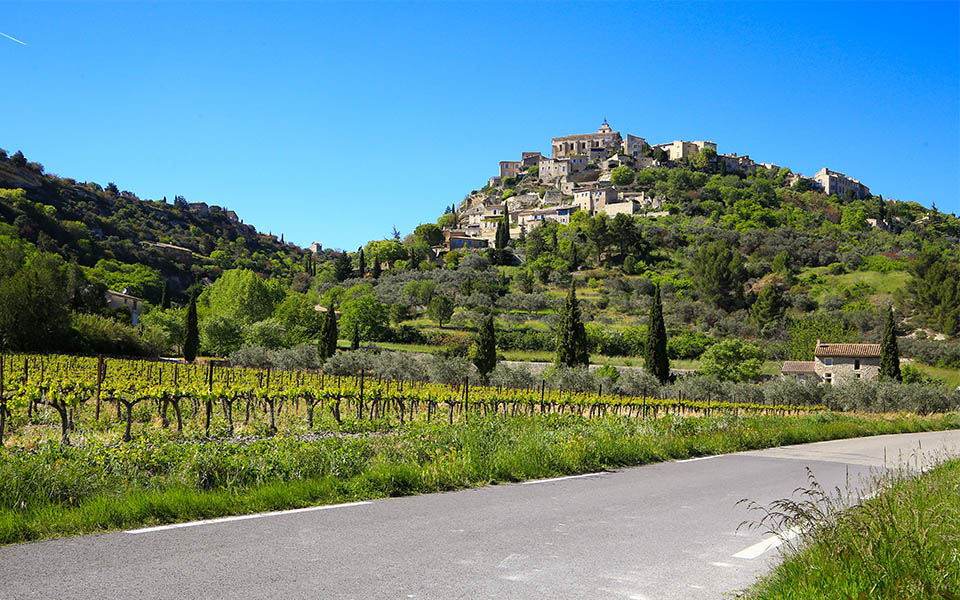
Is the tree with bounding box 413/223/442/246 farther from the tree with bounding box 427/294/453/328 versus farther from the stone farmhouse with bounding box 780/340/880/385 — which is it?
the stone farmhouse with bounding box 780/340/880/385

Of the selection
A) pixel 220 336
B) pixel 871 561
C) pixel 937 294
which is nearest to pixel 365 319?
pixel 220 336

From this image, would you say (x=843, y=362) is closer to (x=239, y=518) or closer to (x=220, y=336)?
(x=220, y=336)

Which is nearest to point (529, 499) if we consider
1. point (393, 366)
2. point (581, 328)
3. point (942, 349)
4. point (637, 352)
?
point (393, 366)

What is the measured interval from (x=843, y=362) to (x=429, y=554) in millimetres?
63216

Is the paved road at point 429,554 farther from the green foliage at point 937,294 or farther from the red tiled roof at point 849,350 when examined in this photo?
the green foliage at point 937,294

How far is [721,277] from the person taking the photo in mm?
99562

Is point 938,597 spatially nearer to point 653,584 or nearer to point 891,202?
point 653,584

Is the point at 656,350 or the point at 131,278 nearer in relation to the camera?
the point at 656,350

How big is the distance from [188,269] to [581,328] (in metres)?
95.4

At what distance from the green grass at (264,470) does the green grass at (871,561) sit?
4.44 meters

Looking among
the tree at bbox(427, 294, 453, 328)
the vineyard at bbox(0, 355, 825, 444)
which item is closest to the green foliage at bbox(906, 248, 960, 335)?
the tree at bbox(427, 294, 453, 328)

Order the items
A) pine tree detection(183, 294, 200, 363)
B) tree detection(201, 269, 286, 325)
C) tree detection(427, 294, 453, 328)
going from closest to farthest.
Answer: pine tree detection(183, 294, 200, 363), tree detection(201, 269, 286, 325), tree detection(427, 294, 453, 328)

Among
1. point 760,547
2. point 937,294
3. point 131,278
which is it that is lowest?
point 760,547

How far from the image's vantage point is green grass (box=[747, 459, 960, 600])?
380 centimetres
